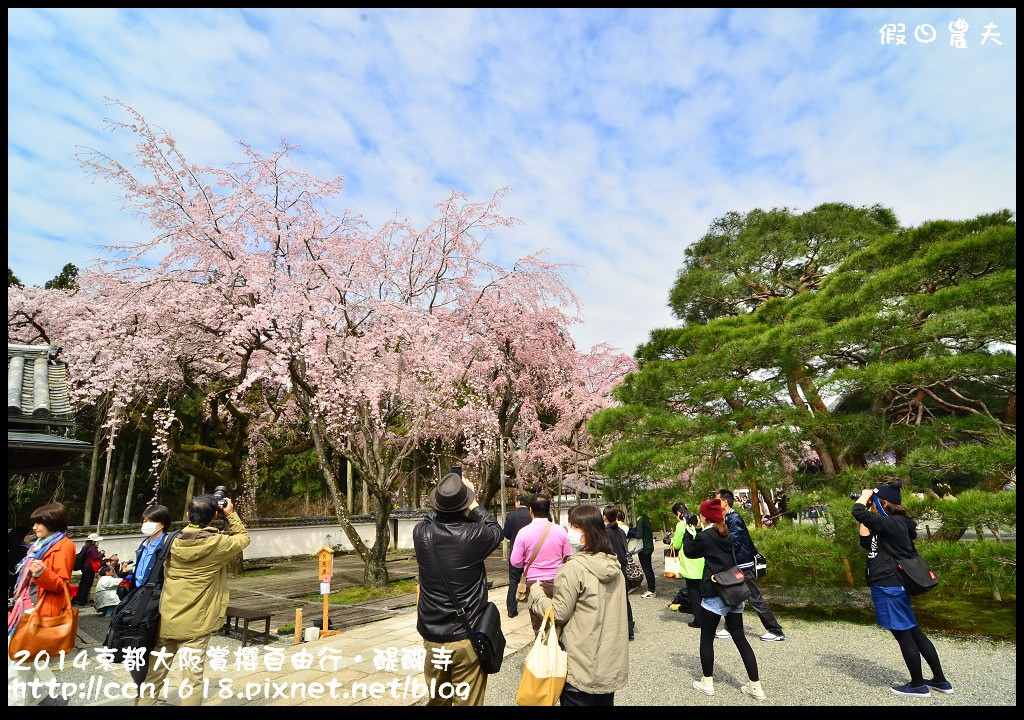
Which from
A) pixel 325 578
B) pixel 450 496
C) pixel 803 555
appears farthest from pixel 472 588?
pixel 803 555

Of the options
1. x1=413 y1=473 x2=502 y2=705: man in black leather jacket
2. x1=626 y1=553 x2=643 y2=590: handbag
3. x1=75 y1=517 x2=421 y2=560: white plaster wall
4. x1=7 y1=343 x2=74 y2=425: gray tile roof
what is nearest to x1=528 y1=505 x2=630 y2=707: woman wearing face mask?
x1=413 y1=473 x2=502 y2=705: man in black leather jacket

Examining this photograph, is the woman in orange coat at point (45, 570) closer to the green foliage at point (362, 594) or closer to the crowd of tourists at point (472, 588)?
the crowd of tourists at point (472, 588)

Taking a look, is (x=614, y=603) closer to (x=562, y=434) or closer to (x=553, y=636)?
(x=553, y=636)

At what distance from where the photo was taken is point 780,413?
7.69m

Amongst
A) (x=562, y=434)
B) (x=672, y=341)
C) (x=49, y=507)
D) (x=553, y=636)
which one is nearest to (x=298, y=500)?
(x=562, y=434)

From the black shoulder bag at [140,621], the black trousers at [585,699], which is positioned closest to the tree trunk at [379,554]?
the black shoulder bag at [140,621]

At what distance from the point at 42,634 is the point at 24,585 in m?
0.37

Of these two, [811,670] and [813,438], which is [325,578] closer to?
[811,670]

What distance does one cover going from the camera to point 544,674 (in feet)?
9.95

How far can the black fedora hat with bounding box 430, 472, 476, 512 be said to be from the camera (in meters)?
3.28

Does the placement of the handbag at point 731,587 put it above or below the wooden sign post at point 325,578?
above

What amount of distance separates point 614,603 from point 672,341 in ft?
24.6

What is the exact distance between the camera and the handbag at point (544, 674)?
300 cm

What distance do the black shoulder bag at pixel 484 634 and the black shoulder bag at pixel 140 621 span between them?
217 cm
